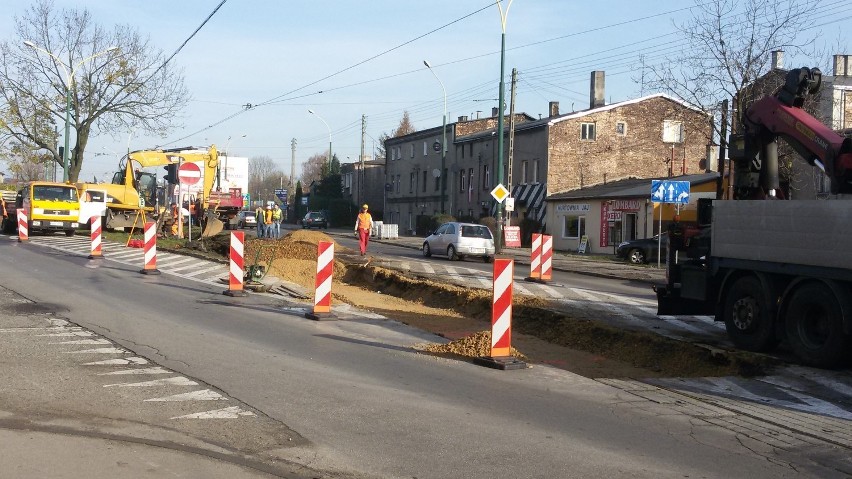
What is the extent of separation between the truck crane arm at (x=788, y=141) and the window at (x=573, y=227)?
105ft

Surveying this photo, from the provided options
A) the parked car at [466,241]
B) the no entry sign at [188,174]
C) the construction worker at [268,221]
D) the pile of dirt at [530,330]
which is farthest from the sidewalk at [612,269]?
the construction worker at [268,221]

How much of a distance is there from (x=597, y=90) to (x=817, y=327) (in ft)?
153

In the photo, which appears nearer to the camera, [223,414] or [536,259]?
[223,414]

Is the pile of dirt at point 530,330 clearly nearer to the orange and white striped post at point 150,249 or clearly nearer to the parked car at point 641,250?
the orange and white striped post at point 150,249

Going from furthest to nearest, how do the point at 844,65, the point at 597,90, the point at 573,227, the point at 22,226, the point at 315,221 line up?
the point at 315,221
the point at 597,90
the point at 573,227
the point at 844,65
the point at 22,226

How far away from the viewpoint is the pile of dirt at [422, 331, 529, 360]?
1052cm

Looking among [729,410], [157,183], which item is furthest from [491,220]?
[729,410]

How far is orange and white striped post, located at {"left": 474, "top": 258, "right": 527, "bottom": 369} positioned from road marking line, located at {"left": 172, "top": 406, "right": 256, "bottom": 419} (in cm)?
357

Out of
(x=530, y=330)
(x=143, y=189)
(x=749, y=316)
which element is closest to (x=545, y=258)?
(x=530, y=330)

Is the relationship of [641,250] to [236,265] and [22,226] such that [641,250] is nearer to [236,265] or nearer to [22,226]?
[236,265]

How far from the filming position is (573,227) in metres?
46.0

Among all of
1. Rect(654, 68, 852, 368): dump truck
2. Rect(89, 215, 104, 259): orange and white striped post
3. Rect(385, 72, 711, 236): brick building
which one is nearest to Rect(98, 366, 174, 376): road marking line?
Rect(654, 68, 852, 368): dump truck

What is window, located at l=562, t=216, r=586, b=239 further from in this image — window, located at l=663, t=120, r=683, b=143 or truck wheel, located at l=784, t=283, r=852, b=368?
truck wheel, located at l=784, t=283, r=852, b=368

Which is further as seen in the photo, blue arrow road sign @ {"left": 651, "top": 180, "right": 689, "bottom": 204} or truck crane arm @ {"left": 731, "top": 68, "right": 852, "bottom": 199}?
blue arrow road sign @ {"left": 651, "top": 180, "right": 689, "bottom": 204}
